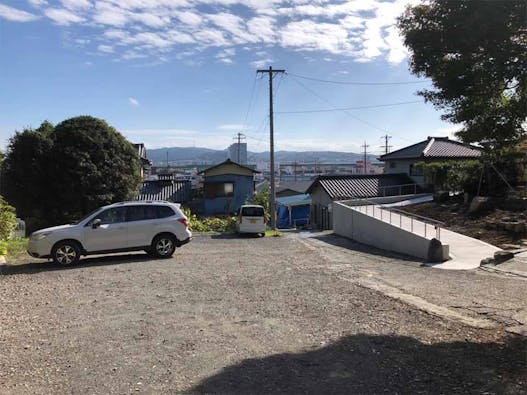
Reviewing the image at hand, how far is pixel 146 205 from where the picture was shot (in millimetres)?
14820

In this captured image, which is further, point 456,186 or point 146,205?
point 456,186

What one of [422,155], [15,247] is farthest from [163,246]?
[422,155]

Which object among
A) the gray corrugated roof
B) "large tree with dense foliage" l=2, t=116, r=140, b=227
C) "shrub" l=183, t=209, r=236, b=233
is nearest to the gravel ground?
"large tree with dense foliage" l=2, t=116, r=140, b=227

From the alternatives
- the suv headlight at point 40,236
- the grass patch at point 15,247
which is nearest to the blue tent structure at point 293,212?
the grass patch at point 15,247

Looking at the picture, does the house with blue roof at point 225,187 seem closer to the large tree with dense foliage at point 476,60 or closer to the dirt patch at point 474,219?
the dirt patch at point 474,219

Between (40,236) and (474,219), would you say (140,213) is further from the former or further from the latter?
(474,219)

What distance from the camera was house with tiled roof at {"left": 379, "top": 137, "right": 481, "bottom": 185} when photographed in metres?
36.7

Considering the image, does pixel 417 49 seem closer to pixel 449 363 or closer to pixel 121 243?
pixel 449 363

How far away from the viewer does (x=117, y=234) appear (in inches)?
559

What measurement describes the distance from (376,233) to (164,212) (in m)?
9.74

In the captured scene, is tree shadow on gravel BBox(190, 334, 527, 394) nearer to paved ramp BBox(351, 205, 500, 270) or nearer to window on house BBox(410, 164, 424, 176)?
paved ramp BBox(351, 205, 500, 270)

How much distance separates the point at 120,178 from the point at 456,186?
19.4 m

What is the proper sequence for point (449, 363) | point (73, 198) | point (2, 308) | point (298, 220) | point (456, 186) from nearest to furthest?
point (449, 363) < point (2, 308) < point (73, 198) < point (456, 186) < point (298, 220)

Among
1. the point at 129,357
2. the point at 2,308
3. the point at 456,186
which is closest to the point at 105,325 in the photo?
the point at 129,357
